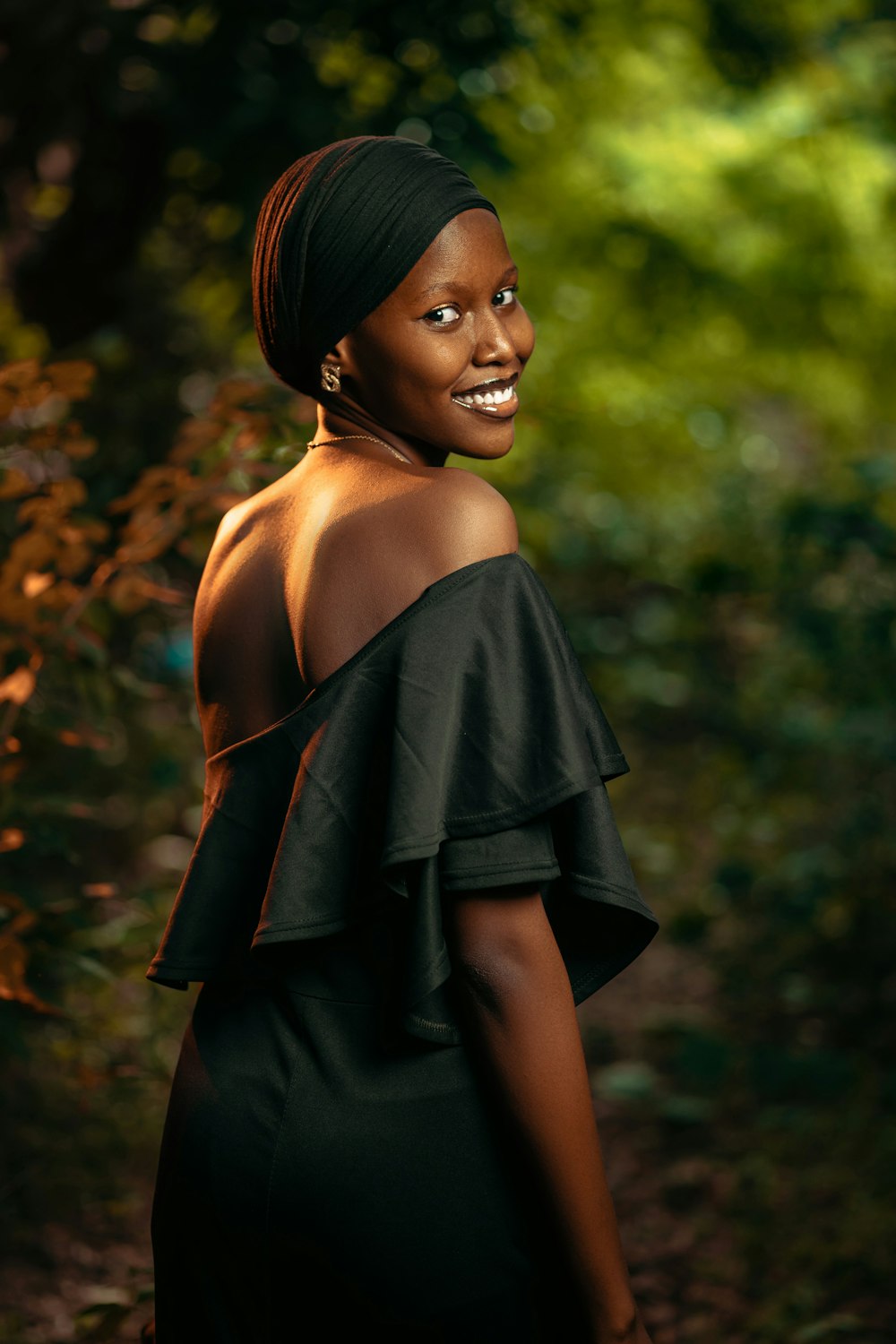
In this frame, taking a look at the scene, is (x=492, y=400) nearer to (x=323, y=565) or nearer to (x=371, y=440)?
(x=371, y=440)

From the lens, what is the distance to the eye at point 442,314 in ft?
4.64

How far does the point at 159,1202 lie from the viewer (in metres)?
1.54

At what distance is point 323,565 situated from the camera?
1383 millimetres

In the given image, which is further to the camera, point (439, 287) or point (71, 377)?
point (71, 377)

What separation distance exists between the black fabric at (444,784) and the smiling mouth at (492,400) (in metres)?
0.19

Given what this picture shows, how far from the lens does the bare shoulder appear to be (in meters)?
1.34

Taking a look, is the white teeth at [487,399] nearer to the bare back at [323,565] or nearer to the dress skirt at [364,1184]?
the bare back at [323,565]

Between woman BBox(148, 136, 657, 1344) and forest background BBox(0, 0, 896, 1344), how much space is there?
0.88 meters

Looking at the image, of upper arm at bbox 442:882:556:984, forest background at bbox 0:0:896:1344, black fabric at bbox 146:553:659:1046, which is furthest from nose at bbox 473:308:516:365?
forest background at bbox 0:0:896:1344

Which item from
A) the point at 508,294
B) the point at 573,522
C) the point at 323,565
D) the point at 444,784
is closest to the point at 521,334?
the point at 508,294

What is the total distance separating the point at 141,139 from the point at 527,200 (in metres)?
1.78

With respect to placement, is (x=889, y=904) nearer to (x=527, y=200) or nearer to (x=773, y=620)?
(x=773, y=620)

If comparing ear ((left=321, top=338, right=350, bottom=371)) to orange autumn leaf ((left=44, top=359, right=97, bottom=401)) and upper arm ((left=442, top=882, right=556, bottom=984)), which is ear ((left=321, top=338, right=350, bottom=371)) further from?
orange autumn leaf ((left=44, top=359, right=97, bottom=401))

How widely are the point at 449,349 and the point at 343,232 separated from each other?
0.16 metres
